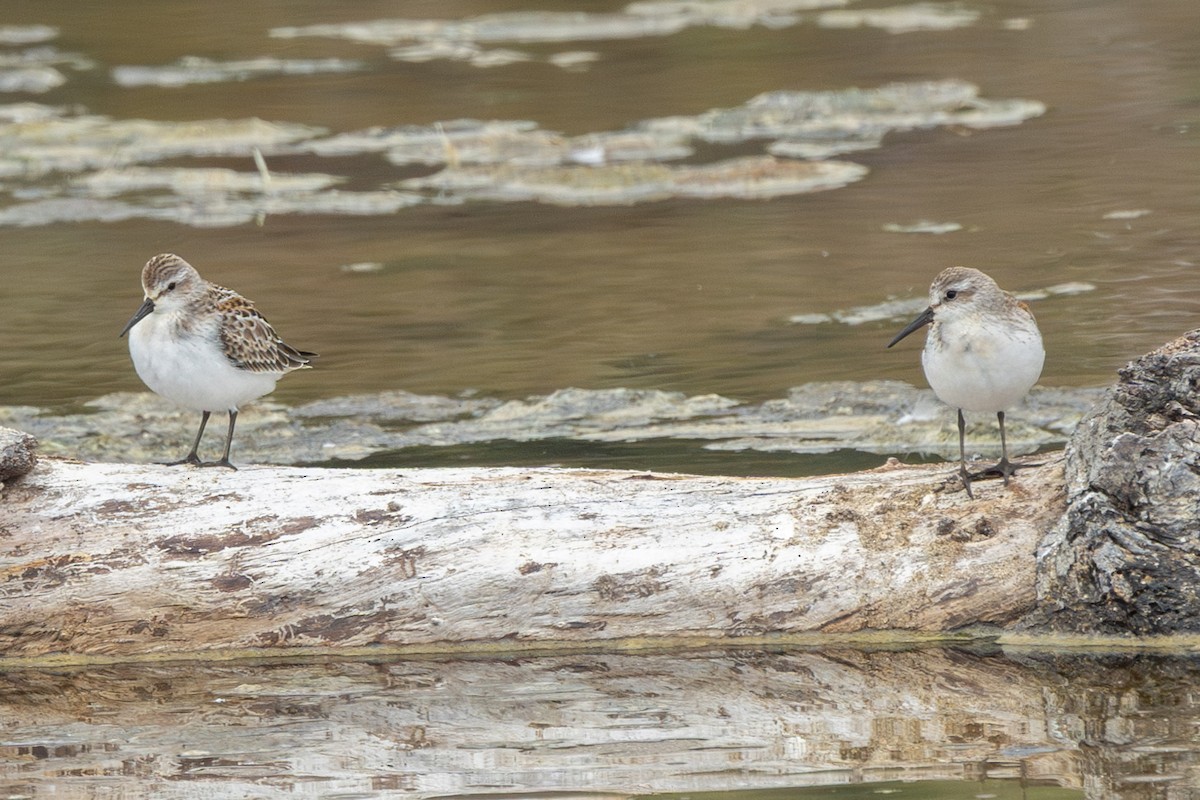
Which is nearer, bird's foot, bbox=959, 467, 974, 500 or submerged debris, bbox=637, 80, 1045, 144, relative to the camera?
bird's foot, bbox=959, 467, 974, 500

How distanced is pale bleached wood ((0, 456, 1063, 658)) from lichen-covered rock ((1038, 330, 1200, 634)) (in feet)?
0.76

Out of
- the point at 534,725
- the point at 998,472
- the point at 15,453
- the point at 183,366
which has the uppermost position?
the point at 183,366

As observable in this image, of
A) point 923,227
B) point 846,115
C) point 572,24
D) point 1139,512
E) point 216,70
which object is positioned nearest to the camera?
point 1139,512

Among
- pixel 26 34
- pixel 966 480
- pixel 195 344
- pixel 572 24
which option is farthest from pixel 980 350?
pixel 26 34

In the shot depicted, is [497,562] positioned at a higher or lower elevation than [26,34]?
lower

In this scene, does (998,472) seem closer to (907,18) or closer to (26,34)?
(907,18)

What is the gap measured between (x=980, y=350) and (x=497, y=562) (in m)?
1.90

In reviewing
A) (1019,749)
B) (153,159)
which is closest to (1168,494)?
(1019,749)

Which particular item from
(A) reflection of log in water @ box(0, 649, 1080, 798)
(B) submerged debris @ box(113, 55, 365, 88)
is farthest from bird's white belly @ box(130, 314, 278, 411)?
(B) submerged debris @ box(113, 55, 365, 88)

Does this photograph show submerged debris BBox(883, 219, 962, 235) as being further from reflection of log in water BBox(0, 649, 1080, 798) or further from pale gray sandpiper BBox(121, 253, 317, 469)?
reflection of log in water BBox(0, 649, 1080, 798)

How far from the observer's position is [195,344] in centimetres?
749

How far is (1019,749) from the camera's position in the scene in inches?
223

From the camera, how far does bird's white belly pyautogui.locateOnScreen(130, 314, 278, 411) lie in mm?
7434

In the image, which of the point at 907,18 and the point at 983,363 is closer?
the point at 983,363
